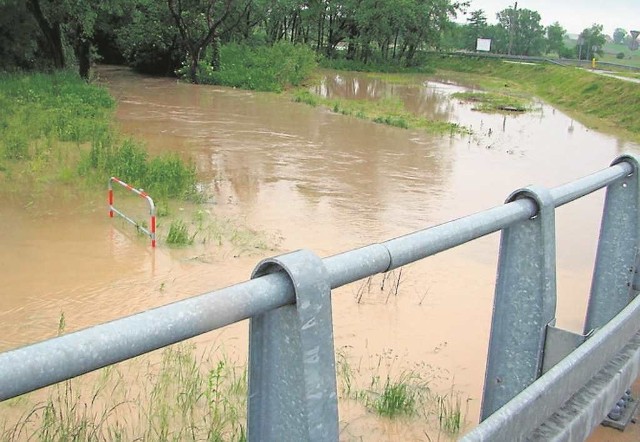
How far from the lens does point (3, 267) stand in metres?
8.91

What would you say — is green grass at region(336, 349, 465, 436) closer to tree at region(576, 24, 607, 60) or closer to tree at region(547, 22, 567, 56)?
tree at region(576, 24, 607, 60)

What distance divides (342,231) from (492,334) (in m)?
8.59

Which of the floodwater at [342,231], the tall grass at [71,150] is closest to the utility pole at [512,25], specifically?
the floodwater at [342,231]

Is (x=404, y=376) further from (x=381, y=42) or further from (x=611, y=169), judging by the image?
(x=381, y=42)

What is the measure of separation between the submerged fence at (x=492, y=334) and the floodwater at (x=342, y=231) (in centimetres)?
250

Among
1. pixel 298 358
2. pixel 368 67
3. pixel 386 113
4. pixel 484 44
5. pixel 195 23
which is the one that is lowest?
pixel 386 113

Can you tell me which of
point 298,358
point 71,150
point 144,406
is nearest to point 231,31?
point 71,150

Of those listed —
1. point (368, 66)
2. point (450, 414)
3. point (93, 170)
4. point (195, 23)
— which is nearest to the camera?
point (450, 414)

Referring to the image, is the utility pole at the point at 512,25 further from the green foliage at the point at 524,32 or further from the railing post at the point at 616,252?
the railing post at the point at 616,252

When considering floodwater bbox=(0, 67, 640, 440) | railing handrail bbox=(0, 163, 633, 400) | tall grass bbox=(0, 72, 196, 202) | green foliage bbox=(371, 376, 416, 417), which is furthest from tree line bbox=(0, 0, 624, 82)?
railing handrail bbox=(0, 163, 633, 400)

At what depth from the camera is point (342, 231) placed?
11.7m

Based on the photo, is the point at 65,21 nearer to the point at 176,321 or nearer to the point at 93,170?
the point at 93,170

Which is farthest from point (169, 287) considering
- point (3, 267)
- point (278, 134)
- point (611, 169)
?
point (278, 134)

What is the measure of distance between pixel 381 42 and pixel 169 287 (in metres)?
53.4
